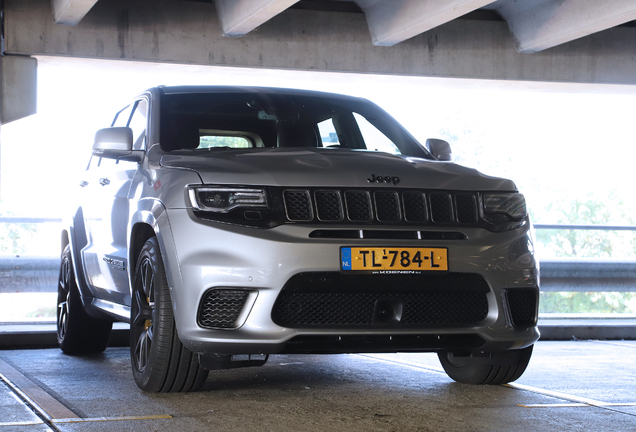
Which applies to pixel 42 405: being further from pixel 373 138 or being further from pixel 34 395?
pixel 373 138

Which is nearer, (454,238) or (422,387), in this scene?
(454,238)

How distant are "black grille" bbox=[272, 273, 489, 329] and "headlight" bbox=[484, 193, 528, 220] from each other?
39 cm

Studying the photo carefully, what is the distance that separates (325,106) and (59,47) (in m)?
7.09

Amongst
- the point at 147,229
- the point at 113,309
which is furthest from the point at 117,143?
the point at 113,309

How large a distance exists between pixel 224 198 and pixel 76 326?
2.97 m

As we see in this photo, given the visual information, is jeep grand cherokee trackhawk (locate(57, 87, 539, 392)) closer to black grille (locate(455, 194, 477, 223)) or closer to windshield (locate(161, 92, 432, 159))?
black grille (locate(455, 194, 477, 223))

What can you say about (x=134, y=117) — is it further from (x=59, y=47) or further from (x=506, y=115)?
(x=506, y=115)

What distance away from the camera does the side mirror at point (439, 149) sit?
18.1 ft

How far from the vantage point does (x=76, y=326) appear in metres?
6.58

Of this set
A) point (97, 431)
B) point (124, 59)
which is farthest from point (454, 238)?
point (124, 59)

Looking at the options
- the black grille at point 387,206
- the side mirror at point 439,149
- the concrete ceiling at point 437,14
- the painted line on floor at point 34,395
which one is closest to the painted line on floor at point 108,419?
the painted line on floor at point 34,395

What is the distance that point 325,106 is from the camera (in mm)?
5664

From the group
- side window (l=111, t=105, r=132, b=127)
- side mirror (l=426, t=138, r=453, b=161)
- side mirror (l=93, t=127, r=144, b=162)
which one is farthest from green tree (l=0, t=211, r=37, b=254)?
side mirror (l=426, t=138, r=453, b=161)

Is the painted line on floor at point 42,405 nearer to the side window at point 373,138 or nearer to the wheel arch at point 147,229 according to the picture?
the wheel arch at point 147,229
